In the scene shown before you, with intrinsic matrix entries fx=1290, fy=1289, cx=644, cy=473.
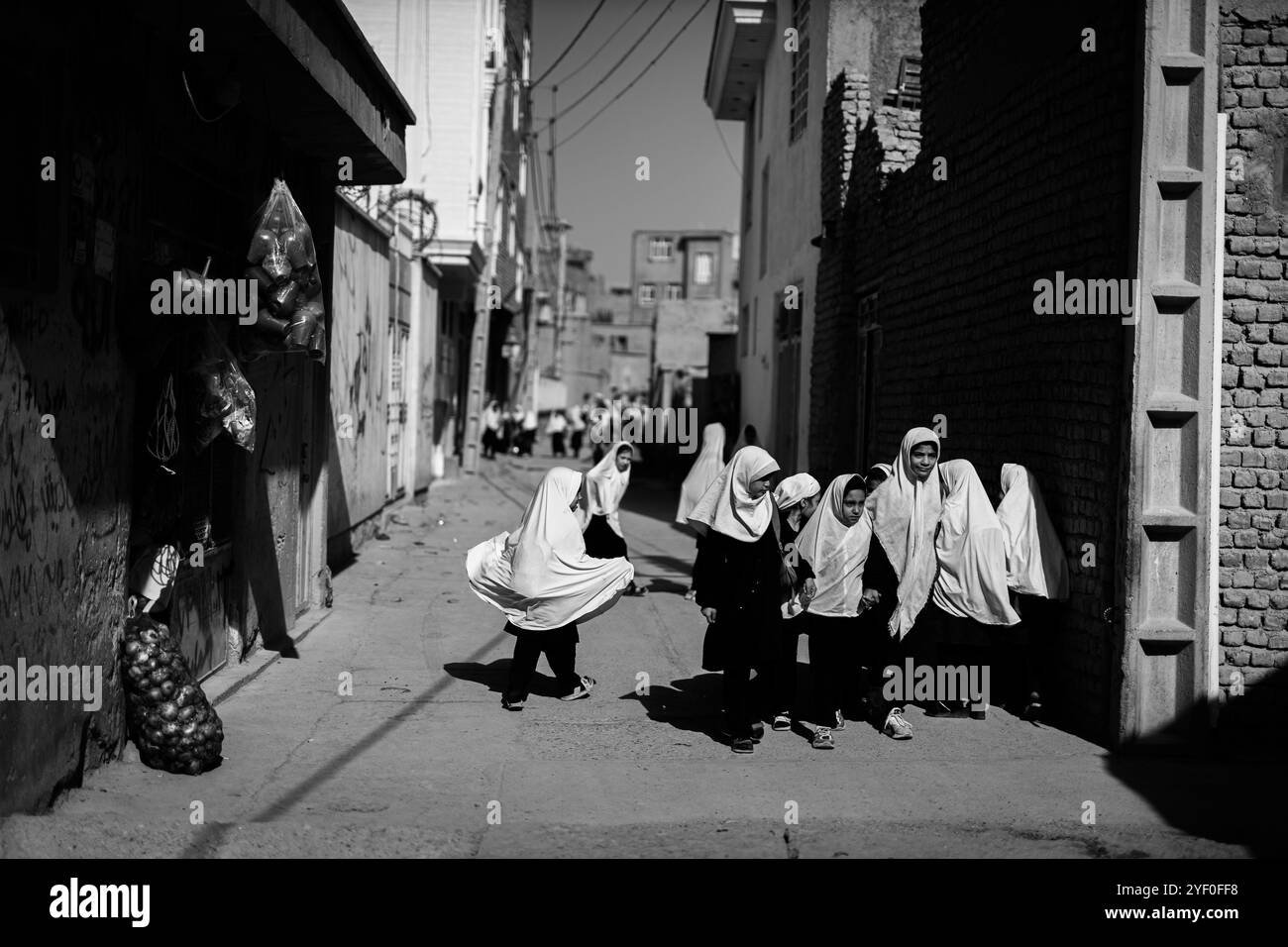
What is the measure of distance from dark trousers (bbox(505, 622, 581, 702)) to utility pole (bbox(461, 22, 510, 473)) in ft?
61.7

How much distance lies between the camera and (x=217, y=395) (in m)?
6.46

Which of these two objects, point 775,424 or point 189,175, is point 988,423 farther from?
point 775,424

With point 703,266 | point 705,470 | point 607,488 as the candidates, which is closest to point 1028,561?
point 607,488

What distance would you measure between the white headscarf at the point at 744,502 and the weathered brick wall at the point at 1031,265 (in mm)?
1914

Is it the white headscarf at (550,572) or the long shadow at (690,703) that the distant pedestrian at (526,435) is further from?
the white headscarf at (550,572)

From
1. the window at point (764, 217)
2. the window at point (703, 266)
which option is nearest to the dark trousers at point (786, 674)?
the window at point (764, 217)

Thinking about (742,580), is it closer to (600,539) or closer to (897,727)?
(897,727)

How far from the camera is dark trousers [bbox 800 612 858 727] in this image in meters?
7.18

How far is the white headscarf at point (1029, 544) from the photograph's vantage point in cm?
750

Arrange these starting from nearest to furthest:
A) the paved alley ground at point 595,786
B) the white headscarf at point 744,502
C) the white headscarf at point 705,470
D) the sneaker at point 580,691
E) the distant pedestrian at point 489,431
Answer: the paved alley ground at point 595,786, the white headscarf at point 744,502, the sneaker at point 580,691, the white headscarf at point 705,470, the distant pedestrian at point 489,431

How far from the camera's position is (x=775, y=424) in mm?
19484
